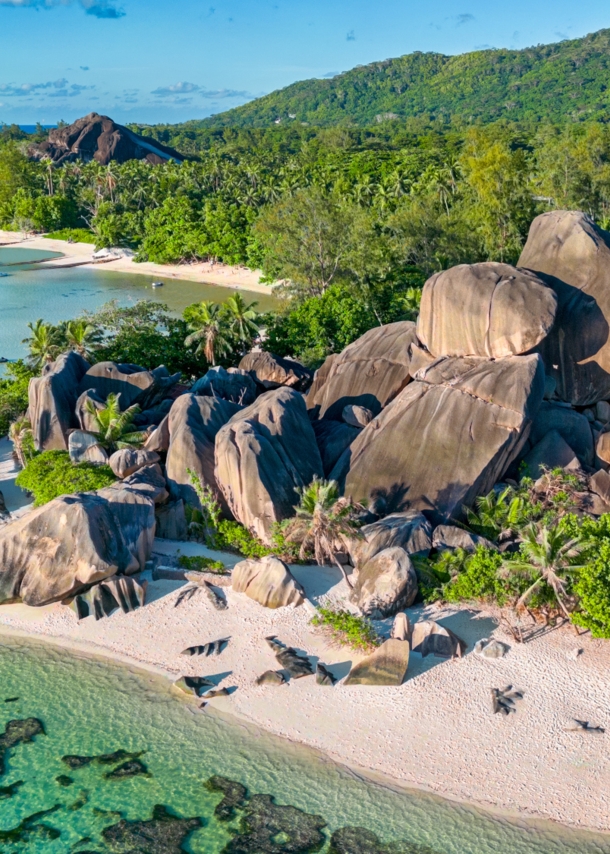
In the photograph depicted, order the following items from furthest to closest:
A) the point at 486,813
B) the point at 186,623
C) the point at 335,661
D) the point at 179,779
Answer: the point at 186,623, the point at 335,661, the point at 179,779, the point at 486,813

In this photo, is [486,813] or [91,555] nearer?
[486,813]

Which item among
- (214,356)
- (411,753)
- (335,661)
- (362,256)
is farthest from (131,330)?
(411,753)

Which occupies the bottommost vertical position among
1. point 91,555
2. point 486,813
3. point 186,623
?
point 486,813

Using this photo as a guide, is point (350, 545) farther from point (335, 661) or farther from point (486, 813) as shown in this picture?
point (486, 813)

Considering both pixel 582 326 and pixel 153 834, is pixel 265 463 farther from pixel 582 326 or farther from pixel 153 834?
pixel 582 326

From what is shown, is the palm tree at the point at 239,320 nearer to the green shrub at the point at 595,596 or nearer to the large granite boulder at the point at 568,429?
the large granite boulder at the point at 568,429
